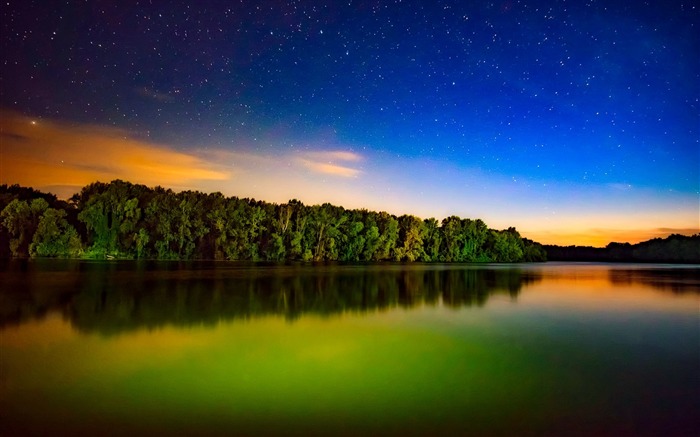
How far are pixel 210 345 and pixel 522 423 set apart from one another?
7316mm

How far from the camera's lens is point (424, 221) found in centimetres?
10400

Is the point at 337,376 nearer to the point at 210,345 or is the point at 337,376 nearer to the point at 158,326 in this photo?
the point at 210,345

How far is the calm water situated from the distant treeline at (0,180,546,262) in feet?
183

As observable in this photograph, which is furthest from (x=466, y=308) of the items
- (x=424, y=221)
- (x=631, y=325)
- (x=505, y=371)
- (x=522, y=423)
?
(x=424, y=221)

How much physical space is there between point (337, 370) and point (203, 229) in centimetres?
7284

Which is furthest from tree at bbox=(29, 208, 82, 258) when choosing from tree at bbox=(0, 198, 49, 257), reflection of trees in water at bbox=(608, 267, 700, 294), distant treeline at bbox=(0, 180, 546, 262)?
reflection of trees in water at bbox=(608, 267, 700, 294)

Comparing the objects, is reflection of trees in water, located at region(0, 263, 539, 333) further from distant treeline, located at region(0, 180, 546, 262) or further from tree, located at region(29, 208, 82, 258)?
distant treeline, located at region(0, 180, 546, 262)

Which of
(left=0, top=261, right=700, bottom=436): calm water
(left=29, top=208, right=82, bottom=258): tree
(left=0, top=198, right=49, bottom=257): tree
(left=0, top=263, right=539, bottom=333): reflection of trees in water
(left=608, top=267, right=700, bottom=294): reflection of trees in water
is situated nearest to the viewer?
(left=0, top=261, right=700, bottom=436): calm water

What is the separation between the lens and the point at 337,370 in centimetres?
877

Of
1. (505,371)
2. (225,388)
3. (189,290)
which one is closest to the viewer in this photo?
(225,388)

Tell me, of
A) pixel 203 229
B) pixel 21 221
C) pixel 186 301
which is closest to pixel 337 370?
pixel 186 301

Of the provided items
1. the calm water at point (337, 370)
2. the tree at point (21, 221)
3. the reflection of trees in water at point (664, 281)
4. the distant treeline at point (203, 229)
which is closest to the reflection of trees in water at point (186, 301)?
the calm water at point (337, 370)

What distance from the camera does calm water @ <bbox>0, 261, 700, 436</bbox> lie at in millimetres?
6066

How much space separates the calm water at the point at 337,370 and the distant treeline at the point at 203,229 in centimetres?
5587
